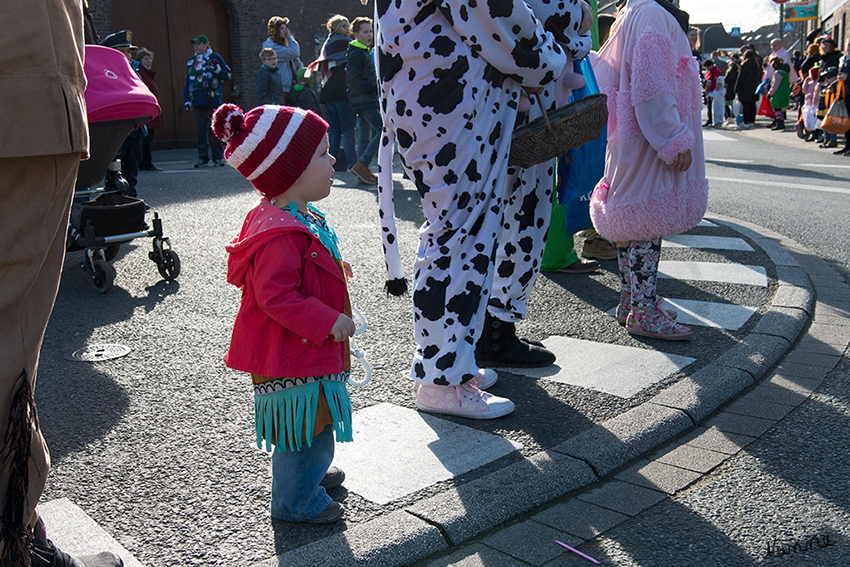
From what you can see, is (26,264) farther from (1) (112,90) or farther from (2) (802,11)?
(2) (802,11)

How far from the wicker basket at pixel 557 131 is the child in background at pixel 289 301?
96 centimetres

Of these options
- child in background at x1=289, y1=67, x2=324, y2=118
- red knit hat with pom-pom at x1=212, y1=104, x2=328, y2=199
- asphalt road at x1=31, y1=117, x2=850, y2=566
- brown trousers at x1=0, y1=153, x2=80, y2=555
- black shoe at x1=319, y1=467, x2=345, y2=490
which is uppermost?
child in background at x1=289, y1=67, x2=324, y2=118

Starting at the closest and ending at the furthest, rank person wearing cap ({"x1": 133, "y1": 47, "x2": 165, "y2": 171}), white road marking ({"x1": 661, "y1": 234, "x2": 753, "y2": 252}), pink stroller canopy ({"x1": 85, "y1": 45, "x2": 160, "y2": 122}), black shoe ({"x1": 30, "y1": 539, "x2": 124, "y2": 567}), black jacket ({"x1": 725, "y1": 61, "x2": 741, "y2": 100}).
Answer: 1. black shoe ({"x1": 30, "y1": 539, "x2": 124, "y2": 567})
2. pink stroller canopy ({"x1": 85, "y1": 45, "x2": 160, "y2": 122})
3. white road marking ({"x1": 661, "y1": 234, "x2": 753, "y2": 252})
4. person wearing cap ({"x1": 133, "y1": 47, "x2": 165, "y2": 171})
5. black jacket ({"x1": 725, "y1": 61, "x2": 741, "y2": 100})

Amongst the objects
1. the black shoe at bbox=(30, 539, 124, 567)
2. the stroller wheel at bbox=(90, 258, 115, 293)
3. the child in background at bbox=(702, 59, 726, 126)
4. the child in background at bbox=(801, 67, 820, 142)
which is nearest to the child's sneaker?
the black shoe at bbox=(30, 539, 124, 567)

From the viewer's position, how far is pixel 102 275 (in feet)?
16.7

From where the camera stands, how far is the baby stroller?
4.97 metres

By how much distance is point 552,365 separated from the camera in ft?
11.7

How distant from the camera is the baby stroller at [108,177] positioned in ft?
16.3

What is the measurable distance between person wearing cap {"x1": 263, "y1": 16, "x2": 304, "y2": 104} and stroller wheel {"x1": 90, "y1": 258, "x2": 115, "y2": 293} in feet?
28.4

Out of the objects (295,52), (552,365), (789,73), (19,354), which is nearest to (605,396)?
(552,365)

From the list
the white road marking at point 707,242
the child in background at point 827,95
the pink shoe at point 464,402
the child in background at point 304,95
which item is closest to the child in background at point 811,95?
the child in background at point 827,95

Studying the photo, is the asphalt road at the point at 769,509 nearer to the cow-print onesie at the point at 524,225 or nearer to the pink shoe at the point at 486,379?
the pink shoe at the point at 486,379

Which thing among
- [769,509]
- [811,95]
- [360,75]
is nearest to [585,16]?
[769,509]

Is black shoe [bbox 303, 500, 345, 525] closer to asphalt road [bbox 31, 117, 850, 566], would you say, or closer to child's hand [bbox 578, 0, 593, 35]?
asphalt road [bbox 31, 117, 850, 566]
